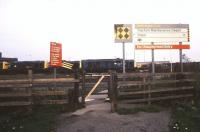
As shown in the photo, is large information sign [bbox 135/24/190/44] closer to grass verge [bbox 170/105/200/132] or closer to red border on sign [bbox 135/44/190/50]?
red border on sign [bbox 135/44/190/50]

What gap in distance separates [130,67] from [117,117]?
54.1 metres

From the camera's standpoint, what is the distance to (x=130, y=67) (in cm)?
6694

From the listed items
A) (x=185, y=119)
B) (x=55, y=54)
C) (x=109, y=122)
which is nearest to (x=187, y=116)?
(x=185, y=119)

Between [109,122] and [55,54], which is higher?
[55,54]

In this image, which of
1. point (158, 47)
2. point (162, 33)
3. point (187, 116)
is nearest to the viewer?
point (187, 116)

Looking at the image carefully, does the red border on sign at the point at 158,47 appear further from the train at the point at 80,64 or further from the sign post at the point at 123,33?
the train at the point at 80,64

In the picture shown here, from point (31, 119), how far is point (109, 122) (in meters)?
2.50

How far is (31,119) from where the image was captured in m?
12.8

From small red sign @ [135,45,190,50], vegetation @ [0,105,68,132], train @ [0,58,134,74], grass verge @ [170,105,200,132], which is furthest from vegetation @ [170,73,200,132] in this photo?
train @ [0,58,134,74]

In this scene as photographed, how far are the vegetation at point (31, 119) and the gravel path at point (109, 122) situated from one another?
14.5 inches

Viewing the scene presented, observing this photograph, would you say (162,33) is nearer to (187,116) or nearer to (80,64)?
(187,116)

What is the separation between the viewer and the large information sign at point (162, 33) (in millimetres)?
19250

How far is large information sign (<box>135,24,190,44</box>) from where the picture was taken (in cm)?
1925

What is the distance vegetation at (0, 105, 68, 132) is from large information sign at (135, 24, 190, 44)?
663 centimetres
